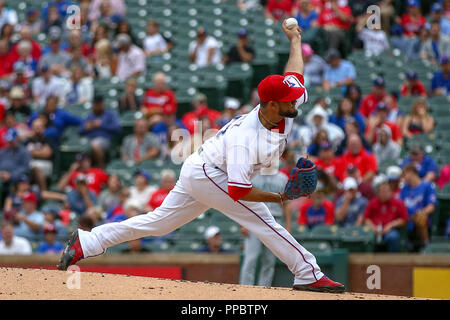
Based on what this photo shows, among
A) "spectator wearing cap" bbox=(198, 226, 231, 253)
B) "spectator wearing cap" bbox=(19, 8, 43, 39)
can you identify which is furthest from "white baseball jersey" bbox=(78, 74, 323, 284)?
"spectator wearing cap" bbox=(19, 8, 43, 39)

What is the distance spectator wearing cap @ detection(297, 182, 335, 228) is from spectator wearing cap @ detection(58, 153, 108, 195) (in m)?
2.68

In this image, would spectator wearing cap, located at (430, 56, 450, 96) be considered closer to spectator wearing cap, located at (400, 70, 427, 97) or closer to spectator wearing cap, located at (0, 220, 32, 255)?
spectator wearing cap, located at (400, 70, 427, 97)

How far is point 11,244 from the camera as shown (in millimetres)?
9320

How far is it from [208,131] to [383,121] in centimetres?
202

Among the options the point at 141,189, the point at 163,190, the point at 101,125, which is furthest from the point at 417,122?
the point at 101,125

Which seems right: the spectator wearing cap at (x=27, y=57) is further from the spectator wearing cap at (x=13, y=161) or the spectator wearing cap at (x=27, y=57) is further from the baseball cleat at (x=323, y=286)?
the baseball cleat at (x=323, y=286)

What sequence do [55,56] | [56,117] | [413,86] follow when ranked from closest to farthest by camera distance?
[413,86], [56,117], [55,56]

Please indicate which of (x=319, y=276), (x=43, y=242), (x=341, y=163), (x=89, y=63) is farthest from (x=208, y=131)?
(x=319, y=276)

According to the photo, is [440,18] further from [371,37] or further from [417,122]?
[417,122]

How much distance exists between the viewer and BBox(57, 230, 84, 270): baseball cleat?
5.79 meters

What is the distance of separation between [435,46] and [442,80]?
0.90 m

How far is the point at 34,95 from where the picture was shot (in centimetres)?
1267

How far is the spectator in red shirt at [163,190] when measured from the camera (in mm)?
9469

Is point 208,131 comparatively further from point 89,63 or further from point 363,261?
point 89,63
